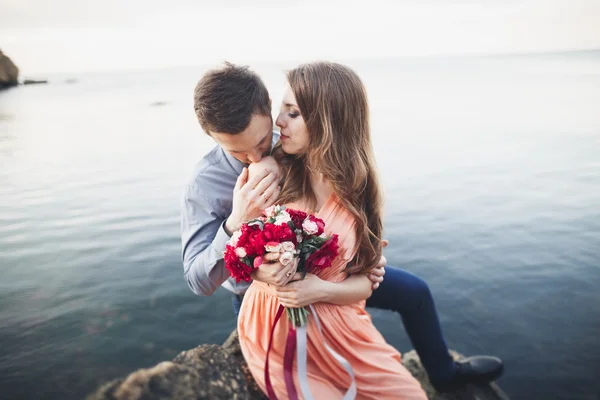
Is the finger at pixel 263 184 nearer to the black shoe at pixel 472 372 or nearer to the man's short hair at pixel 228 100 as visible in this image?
the man's short hair at pixel 228 100

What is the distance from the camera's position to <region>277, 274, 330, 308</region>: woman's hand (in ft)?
7.95

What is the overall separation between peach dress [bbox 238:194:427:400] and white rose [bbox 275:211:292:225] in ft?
1.45

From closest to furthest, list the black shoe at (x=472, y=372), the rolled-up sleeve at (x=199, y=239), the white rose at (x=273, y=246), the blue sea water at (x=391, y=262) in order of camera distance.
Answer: the white rose at (x=273, y=246) < the rolled-up sleeve at (x=199, y=239) < the black shoe at (x=472, y=372) < the blue sea water at (x=391, y=262)

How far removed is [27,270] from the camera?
7.50m

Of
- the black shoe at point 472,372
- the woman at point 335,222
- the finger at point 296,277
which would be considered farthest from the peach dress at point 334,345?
the black shoe at point 472,372

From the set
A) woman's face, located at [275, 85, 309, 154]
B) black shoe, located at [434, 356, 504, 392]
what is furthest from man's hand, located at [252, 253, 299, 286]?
black shoe, located at [434, 356, 504, 392]

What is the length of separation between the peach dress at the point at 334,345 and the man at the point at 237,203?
0.20 m

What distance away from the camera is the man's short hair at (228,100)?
2777 millimetres

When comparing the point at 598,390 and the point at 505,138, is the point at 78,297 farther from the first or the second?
the point at 505,138

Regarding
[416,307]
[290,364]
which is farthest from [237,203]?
[416,307]

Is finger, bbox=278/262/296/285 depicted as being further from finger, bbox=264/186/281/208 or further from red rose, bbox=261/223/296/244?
finger, bbox=264/186/281/208

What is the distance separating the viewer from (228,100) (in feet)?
9.10

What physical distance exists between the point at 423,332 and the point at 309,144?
187 cm

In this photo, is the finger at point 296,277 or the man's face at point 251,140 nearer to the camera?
the finger at point 296,277
